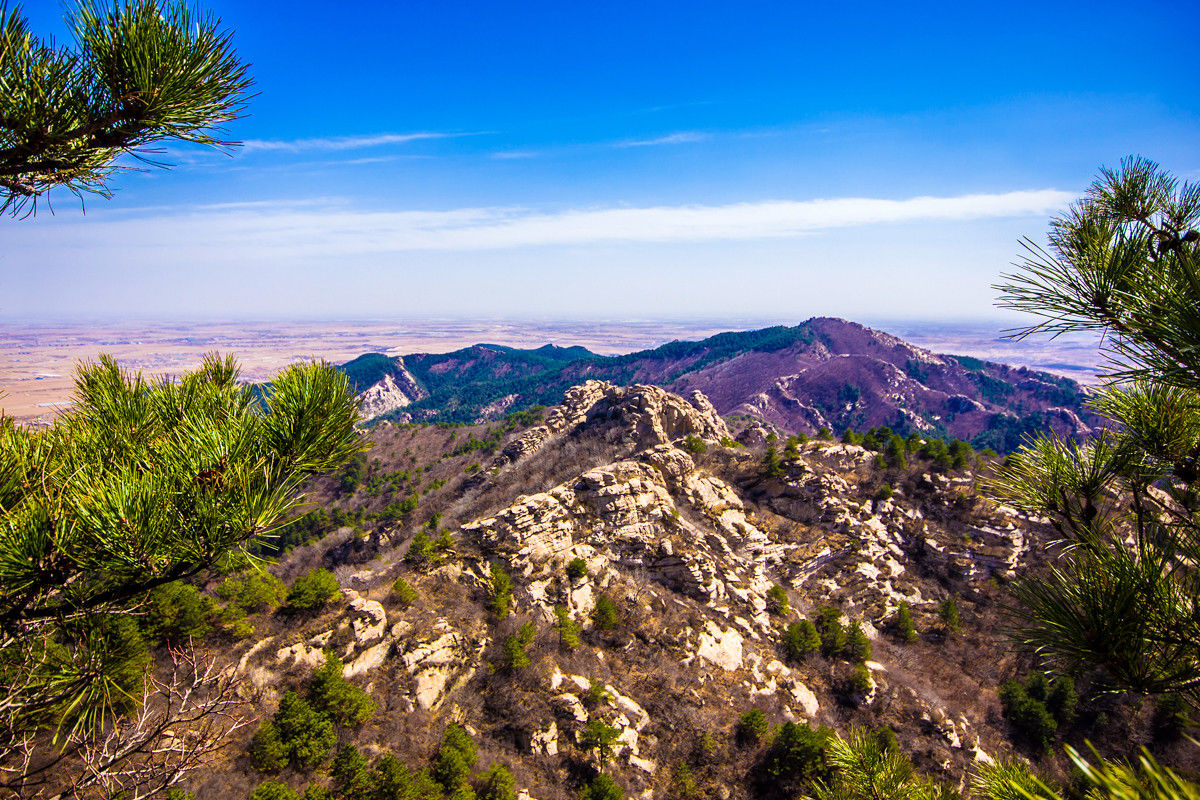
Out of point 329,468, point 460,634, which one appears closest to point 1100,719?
point 460,634

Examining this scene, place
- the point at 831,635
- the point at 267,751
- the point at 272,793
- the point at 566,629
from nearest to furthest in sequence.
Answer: the point at 272,793 → the point at 267,751 → the point at 566,629 → the point at 831,635

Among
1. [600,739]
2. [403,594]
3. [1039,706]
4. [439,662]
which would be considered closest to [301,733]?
[439,662]

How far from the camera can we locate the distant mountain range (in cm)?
9750

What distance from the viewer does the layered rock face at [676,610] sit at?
16.2 metres

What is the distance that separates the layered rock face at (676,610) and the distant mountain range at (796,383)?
60569 mm

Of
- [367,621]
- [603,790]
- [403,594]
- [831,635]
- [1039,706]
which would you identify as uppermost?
[403,594]

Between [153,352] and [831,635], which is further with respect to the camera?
[153,352]

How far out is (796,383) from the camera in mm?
109938

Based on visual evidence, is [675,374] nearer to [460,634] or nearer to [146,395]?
[460,634]

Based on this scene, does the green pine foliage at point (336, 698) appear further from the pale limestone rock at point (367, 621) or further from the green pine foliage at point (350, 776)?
the pale limestone rock at point (367, 621)

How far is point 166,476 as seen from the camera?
3.70 m

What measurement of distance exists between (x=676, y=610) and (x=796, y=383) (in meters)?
97.5

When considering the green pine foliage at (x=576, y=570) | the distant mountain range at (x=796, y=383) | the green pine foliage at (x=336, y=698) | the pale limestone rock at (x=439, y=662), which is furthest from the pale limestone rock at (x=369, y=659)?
the distant mountain range at (x=796, y=383)

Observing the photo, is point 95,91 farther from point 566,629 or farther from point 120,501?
point 566,629
